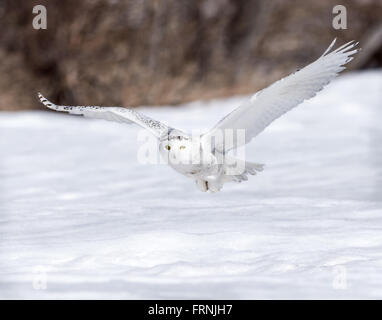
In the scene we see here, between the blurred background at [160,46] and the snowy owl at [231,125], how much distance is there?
23.6 ft

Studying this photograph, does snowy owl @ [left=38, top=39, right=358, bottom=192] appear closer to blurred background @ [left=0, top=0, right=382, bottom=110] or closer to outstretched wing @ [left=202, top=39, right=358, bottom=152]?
outstretched wing @ [left=202, top=39, right=358, bottom=152]

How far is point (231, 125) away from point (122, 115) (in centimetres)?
64

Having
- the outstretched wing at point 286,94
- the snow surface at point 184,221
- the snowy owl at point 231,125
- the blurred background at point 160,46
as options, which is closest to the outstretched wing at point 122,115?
the snowy owl at point 231,125

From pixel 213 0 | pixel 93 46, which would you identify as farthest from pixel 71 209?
pixel 213 0

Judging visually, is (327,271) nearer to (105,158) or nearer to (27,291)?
(27,291)

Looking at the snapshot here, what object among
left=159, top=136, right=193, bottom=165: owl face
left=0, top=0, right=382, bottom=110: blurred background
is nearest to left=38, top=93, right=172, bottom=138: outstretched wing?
left=159, top=136, right=193, bottom=165: owl face

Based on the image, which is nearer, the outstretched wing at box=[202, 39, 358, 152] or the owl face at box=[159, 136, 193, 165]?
the owl face at box=[159, 136, 193, 165]

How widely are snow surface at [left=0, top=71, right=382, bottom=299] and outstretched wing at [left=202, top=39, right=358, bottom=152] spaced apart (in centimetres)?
59

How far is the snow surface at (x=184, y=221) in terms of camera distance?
151 inches

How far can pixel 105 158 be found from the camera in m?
8.02

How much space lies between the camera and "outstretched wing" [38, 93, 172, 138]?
4.78 metres

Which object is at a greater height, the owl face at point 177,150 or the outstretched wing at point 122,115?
the outstretched wing at point 122,115

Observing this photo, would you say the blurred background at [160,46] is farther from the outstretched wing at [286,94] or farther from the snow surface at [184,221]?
the outstretched wing at [286,94]

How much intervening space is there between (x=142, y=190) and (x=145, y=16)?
650cm
